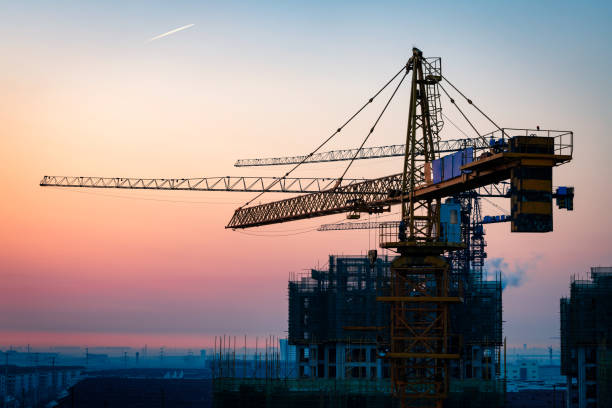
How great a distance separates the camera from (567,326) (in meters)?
128

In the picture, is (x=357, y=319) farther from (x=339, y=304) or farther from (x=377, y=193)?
(x=377, y=193)

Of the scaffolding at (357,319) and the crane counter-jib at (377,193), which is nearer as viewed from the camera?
the crane counter-jib at (377,193)

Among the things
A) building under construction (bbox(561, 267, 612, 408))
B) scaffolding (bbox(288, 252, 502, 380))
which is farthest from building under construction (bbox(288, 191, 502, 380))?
building under construction (bbox(561, 267, 612, 408))

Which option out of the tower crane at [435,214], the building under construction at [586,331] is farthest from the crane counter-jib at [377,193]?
the building under construction at [586,331]

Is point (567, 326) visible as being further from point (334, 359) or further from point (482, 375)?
point (334, 359)

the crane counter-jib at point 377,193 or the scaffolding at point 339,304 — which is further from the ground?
the crane counter-jib at point 377,193

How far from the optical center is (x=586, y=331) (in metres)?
126

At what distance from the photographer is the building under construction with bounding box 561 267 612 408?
125125 millimetres

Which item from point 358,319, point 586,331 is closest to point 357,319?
point 358,319

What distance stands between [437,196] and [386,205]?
26162 mm

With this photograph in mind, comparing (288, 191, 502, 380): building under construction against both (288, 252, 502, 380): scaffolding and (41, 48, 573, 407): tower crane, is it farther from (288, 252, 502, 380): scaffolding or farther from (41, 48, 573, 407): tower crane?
(41, 48, 573, 407): tower crane

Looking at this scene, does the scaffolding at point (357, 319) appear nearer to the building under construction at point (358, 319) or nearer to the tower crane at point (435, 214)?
the building under construction at point (358, 319)

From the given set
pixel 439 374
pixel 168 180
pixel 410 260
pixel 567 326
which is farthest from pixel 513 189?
pixel 168 180

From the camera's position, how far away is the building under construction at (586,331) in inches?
4926
